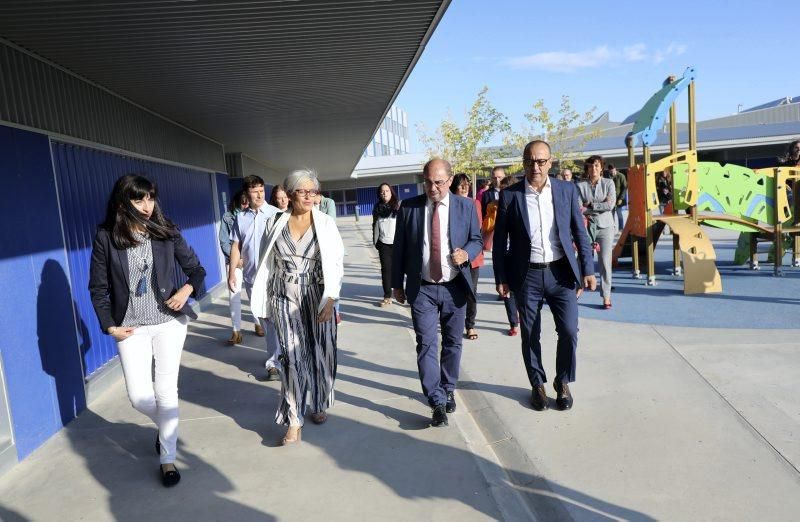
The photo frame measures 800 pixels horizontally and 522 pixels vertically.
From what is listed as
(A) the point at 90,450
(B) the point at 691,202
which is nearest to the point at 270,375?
(A) the point at 90,450

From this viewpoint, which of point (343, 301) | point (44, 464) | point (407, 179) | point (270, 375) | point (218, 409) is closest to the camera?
point (44, 464)

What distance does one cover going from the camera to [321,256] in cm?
387

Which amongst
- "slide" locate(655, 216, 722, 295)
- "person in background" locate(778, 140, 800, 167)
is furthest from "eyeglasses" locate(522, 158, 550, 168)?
"person in background" locate(778, 140, 800, 167)

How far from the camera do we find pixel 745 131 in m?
32.1

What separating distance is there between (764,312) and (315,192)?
579 centimetres

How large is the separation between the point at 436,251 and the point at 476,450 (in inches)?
55.5

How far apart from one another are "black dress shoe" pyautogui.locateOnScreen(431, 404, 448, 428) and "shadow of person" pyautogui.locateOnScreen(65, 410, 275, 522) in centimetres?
143

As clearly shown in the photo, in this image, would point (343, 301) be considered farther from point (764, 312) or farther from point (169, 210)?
point (764, 312)

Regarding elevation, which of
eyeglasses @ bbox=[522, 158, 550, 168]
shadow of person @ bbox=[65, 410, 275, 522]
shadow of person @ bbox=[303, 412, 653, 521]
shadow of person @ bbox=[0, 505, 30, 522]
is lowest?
shadow of person @ bbox=[303, 412, 653, 521]

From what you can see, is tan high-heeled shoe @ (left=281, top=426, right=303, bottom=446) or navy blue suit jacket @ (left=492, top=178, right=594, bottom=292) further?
navy blue suit jacket @ (left=492, top=178, right=594, bottom=292)

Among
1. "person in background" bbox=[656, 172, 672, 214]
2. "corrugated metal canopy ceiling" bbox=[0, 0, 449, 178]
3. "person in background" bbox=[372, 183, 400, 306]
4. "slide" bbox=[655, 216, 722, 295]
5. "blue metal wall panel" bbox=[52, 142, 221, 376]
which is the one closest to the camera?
"corrugated metal canopy ceiling" bbox=[0, 0, 449, 178]

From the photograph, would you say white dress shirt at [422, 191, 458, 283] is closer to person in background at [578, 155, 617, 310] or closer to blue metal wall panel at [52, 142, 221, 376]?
blue metal wall panel at [52, 142, 221, 376]

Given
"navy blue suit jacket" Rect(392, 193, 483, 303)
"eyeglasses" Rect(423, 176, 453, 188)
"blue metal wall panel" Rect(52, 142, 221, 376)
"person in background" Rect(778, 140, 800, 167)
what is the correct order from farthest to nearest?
"person in background" Rect(778, 140, 800, 167)
"blue metal wall panel" Rect(52, 142, 221, 376)
"navy blue suit jacket" Rect(392, 193, 483, 303)
"eyeglasses" Rect(423, 176, 453, 188)

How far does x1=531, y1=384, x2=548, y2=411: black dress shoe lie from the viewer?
4.20 meters
